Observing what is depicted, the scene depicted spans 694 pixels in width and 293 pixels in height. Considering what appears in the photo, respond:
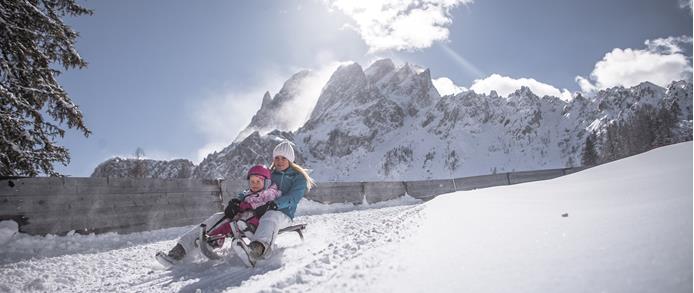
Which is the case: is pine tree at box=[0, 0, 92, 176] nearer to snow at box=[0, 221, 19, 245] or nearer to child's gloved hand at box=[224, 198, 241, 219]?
snow at box=[0, 221, 19, 245]

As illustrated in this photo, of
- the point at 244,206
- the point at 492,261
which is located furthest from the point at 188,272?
the point at 492,261

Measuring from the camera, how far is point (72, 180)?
6.15 meters

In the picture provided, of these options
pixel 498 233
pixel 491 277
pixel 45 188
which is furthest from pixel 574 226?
pixel 45 188

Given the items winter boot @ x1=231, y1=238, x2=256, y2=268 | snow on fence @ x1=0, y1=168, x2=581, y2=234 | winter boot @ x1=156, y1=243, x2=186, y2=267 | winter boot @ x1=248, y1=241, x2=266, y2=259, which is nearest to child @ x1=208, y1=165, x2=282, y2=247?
winter boot @ x1=156, y1=243, x2=186, y2=267

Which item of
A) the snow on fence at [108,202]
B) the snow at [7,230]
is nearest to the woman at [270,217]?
the snow at [7,230]

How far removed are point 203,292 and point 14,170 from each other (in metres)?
6.49

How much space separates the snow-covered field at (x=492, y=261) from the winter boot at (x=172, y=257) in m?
0.11

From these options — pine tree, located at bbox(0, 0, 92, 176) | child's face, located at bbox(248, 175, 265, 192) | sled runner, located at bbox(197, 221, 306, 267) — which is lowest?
sled runner, located at bbox(197, 221, 306, 267)

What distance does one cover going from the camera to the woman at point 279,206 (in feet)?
11.7

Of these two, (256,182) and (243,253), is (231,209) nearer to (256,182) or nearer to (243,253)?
(256,182)

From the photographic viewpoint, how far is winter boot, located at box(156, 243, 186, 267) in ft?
12.2

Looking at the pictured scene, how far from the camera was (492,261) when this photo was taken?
1926 mm

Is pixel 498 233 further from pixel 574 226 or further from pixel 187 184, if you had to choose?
pixel 187 184

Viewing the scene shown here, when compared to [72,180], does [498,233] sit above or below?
below
